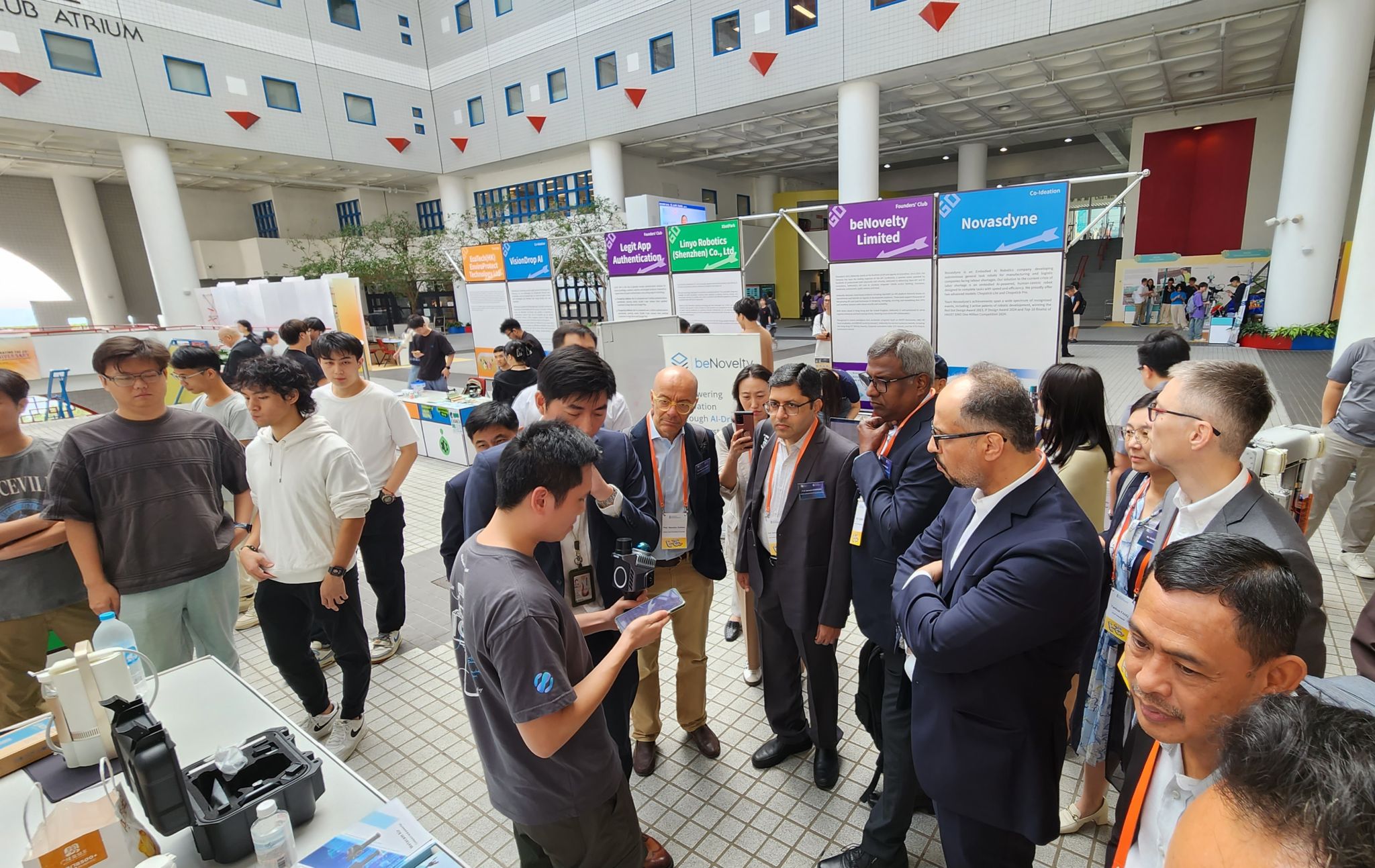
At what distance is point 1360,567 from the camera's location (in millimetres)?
4012

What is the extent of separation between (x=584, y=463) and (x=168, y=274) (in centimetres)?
2184

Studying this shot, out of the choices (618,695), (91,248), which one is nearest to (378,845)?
(618,695)

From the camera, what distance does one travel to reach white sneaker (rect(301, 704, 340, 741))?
3.04 meters

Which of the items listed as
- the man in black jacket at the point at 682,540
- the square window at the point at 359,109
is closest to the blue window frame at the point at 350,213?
the square window at the point at 359,109

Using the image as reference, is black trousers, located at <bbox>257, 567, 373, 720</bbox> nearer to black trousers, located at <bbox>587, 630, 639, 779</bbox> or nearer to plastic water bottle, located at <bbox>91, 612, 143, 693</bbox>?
plastic water bottle, located at <bbox>91, 612, 143, 693</bbox>

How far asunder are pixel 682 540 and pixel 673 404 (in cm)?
59

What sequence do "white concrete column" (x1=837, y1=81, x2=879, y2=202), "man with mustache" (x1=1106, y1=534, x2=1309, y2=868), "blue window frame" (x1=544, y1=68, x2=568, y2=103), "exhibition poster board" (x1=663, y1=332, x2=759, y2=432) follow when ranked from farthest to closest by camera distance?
"blue window frame" (x1=544, y1=68, x2=568, y2=103) < "white concrete column" (x1=837, y1=81, x2=879, y2=202) < "exhibition poster board" (x1=663, y1=332, x2=759, y2=432) < "man with mustache" (x1=1106, y1=534, x2=1309, y2=868)

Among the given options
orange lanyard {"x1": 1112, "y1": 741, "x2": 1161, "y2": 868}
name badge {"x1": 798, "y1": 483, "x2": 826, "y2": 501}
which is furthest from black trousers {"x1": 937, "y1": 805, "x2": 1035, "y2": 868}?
name badge {"x1": 798, "y1": 483, "x2": 826, "y2": 501}

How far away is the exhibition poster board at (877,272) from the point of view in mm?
5398

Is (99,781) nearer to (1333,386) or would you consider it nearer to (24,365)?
(1333,386)

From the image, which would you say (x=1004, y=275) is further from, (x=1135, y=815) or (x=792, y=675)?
(x=1135, y=815)

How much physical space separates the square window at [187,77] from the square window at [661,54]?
12.6m

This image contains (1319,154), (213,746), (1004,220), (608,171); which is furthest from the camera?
(608,171)

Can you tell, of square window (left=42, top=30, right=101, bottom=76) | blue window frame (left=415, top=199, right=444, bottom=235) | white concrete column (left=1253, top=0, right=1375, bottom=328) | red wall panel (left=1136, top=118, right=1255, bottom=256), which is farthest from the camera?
blue window frame (left=415, top=199, right=444, bottom=235)
